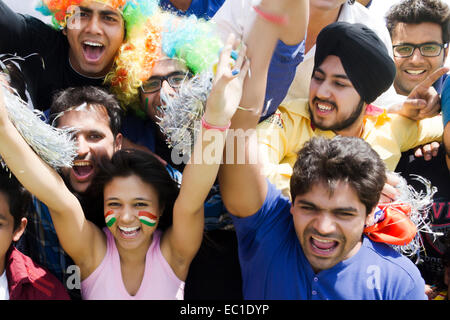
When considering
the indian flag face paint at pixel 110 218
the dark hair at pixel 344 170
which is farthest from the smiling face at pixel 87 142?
the dark hair at pixel 344 170

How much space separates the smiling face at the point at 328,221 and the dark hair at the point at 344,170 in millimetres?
25

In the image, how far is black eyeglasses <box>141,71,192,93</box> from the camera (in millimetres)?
2523

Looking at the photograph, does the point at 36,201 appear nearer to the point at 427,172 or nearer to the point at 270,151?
the point at 270,151

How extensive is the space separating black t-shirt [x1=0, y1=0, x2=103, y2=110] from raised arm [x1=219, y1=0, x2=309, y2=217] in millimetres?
1137

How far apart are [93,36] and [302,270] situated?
1.57m

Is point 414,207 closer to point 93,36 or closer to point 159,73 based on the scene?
point 159,73

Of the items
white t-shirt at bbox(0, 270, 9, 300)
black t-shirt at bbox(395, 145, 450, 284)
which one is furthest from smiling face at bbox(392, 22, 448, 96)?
white t-shirt at bbox(0, 270, 9, 300)

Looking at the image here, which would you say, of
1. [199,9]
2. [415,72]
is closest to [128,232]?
[199,9]

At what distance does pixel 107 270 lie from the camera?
6.99 feet

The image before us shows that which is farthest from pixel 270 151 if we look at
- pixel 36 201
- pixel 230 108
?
pixel 36 201

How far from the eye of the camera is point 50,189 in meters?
1.86

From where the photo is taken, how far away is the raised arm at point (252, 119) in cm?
181

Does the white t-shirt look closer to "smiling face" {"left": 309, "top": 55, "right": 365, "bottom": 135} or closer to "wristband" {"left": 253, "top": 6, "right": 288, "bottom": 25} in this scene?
"wristband" {"left": 253, "top": 6, "right": 288, "bottom": 25}
